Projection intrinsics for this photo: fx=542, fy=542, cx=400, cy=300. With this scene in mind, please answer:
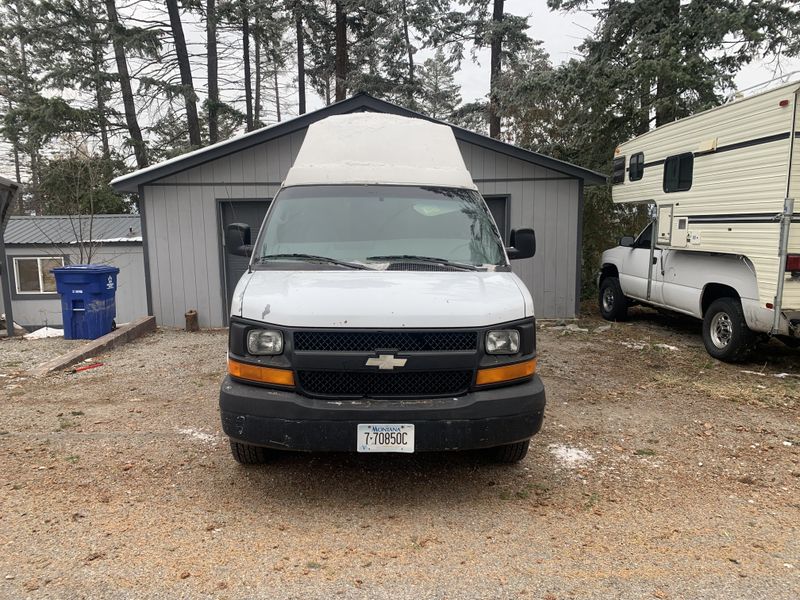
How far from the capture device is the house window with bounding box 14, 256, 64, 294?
1881 cm

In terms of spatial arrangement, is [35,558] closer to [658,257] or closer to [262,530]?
[262,530]

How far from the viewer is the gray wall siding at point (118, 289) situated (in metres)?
18.2

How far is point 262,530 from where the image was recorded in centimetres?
319

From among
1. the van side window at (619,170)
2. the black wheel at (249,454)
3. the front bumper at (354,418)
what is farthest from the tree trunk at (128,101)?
the front bumper at (354,418)

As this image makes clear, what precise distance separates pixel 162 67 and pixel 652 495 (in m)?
21.3

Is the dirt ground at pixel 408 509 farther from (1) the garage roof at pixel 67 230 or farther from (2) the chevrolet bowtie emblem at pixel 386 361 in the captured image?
(1) the garage roof at pixel 67 230

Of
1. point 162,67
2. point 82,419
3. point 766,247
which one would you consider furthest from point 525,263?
point 162,67

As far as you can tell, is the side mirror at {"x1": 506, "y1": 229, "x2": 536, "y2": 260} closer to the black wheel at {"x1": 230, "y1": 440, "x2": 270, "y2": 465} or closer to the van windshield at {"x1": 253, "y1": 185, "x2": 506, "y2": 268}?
the van windshield at {"x1": 253, "y1": 185, "x2": 506, "y2": 268}

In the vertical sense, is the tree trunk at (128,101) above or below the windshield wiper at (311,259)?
above

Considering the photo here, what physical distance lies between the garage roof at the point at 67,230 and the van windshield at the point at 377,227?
15794 millimetres

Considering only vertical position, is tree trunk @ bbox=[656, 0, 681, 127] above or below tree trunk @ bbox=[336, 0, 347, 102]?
below

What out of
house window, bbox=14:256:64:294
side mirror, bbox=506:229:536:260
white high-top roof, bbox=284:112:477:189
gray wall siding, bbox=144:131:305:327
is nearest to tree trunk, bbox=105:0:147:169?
house window, bbox=14:256:64:294

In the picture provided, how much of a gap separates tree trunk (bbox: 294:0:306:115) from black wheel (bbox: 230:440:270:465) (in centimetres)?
2080

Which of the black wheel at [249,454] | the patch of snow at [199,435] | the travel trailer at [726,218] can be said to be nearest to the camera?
the black wheel at [249,454]
